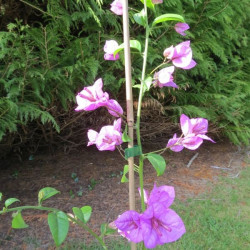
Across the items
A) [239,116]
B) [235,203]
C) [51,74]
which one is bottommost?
[235,203]

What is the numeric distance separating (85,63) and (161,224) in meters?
1.91

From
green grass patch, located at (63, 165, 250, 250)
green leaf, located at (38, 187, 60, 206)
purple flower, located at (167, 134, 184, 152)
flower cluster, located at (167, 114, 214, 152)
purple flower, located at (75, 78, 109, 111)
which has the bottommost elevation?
green grass patch, located at (63, 165, 250, 250)

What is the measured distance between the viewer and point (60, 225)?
0.92 m

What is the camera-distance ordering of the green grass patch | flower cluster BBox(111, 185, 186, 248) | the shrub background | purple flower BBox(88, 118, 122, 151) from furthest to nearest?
the shrub background
the green grass patch
purple flower BBox(88, 118, 122, 151)
flower cluster BBox(111, 185, 186, 248)

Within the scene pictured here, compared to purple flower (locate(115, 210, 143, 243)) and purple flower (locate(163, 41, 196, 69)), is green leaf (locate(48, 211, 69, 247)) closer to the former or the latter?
purple flower (locate(115, 210, 143, 243))

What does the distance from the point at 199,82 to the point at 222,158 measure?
3.26 feet

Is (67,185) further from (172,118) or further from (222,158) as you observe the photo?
(222,158)

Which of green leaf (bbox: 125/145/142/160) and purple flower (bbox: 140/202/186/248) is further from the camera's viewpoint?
green leaf (bbox: 125/145/142/160)

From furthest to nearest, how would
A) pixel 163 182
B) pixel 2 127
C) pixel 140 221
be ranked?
pixel 163 182, pixel 2 127, pixel 140 221

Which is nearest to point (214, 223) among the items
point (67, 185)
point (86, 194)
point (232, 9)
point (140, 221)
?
point (86, 194)

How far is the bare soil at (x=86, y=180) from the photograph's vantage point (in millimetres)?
2236

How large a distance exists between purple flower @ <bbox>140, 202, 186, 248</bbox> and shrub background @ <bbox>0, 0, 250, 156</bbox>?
5.45 ft

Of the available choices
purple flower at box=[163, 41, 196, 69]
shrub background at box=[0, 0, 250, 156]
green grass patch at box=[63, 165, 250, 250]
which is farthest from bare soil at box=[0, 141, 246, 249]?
purple flower at box=[163, 41, 196, 69]

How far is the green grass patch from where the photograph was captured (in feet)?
7.00
